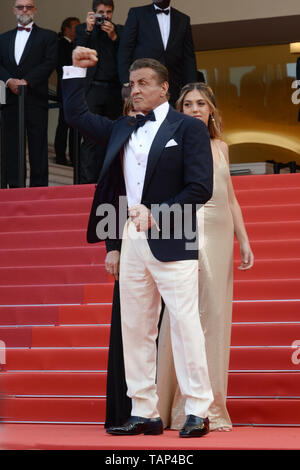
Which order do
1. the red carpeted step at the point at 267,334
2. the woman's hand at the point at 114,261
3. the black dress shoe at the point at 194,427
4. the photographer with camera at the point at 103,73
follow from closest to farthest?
the black dress shoe at the point at 194,427 → the woman's hand at the point at 114,261 → the red carpeted step at the point at 267,334 → the photographer with camera at the point at 103,73

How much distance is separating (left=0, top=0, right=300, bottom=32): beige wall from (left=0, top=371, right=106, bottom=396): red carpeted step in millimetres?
8097

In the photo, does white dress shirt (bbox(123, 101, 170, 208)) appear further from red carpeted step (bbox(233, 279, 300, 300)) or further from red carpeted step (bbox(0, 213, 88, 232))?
red carpeted step (bbox(0, 213, 88, 232))

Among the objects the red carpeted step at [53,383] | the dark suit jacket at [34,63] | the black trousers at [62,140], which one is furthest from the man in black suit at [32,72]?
the red carpeted step at [53,383]

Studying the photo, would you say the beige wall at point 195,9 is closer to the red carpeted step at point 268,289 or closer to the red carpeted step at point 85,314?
the red carpeted step at point 268,289

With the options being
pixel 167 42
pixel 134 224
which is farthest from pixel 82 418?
pixel 167 42

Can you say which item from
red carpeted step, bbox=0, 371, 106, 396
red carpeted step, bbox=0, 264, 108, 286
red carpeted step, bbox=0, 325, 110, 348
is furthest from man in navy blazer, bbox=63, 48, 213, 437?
red carpeted step, bbox=0, 264, 108, 286

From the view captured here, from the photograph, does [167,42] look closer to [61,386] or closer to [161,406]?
[61,386]

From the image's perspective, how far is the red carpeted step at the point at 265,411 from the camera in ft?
15.2

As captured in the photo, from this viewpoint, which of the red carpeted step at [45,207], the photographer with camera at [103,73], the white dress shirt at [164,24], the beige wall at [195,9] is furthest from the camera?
the beige wall at [195,9]

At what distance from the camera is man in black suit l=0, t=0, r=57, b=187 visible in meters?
8.23

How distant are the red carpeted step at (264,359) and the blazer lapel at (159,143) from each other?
1.65 metres

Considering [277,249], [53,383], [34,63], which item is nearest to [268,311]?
[277,249]

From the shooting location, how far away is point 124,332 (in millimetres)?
3791

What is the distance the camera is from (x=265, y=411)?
4664 millimetres
